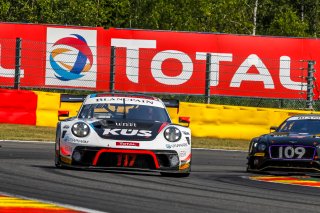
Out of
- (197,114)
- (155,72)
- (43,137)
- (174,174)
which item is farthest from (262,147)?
(155,72)

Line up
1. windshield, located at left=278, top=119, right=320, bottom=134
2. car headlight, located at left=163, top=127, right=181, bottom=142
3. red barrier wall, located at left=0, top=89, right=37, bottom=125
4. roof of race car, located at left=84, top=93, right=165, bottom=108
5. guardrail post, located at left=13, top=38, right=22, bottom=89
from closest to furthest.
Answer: car headlight, located at left=163, top=127, right=181, bottom=142, roof of race car, located at left=84, top=93, right=165, bottom=108, windshield, located at left=278, top=119, right=320, bottom=134, red barrier wall, located at left=0, top=89, right=37, bottom=125, guardrail post, located at left=13, top=38, right=22, bottom=89

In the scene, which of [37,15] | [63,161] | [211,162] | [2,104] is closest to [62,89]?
[2,104]

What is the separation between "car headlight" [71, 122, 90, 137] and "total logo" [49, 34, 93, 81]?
12.8 metres

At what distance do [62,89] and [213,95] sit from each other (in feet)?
12.5

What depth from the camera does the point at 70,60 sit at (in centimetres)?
2789

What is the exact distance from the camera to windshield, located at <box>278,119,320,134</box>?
58.5 feet

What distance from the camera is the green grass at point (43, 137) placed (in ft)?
78.6

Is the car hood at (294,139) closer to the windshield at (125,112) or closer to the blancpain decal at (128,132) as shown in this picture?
the windshield at (125,112)

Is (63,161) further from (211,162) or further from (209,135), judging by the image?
(209,135)

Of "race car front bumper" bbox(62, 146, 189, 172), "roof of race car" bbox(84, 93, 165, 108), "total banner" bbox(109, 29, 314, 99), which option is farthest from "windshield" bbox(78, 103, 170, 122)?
"total banner" bbox(109, 29, 314, 99)

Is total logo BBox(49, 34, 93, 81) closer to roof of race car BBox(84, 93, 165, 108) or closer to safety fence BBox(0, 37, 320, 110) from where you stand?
safety fence BBox(0, 37, 320, 110)

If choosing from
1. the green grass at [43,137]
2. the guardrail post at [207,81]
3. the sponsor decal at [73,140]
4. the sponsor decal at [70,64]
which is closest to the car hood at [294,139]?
the sponsor decal at [73,140]

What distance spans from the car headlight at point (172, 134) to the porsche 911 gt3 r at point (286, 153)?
212cm

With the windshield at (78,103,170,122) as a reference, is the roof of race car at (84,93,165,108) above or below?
above
